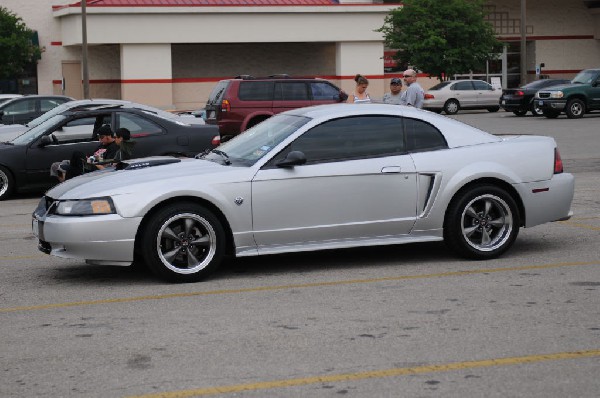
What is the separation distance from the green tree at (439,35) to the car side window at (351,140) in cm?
3939

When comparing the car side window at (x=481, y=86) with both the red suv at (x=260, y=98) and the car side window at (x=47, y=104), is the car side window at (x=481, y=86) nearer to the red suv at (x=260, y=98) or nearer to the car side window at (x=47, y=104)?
the red suv at (x=260, y=98)

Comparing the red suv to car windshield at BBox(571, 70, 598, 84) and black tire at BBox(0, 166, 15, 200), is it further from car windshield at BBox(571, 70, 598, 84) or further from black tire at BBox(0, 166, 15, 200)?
car windshield at BBox(571, 70, 598, 84)

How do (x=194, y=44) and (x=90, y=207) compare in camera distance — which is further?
(x=194, y=44)

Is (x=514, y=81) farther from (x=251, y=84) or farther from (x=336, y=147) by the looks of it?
(x=336, y=147)

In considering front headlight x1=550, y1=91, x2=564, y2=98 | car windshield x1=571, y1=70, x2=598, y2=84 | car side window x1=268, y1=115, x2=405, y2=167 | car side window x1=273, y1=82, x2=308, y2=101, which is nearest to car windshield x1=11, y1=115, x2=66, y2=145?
car side window x1=268, y1=115, x2=405, y2=167

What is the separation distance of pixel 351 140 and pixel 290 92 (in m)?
16.7

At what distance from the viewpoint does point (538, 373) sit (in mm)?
5879

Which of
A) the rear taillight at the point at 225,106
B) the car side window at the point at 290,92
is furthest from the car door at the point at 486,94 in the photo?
the rear taillight at the point at 225,106

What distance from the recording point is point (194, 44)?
5191cm

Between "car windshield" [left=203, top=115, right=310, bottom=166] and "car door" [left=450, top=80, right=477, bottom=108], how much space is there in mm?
35385

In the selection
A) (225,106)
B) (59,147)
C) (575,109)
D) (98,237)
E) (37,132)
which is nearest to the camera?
(98,237)

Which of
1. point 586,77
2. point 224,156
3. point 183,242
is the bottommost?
point 183,242

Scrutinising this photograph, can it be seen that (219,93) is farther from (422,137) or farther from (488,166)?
(488,166)

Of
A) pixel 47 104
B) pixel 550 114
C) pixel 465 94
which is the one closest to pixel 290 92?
pixel 47 104
